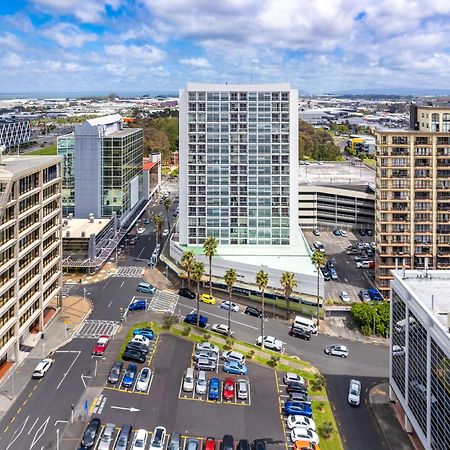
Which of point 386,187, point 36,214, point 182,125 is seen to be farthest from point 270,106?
point 36,214

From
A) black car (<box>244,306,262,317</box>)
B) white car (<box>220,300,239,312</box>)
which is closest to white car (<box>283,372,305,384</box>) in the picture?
black car (<box>244,306,262,317</box>)

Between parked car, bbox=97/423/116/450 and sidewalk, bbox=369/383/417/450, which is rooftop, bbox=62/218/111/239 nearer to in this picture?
parked car, bbox=97/423/116/450

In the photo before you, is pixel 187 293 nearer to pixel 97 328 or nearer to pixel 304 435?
pixel 97 328

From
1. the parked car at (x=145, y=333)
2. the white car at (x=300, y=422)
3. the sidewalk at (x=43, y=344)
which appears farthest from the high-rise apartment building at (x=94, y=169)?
the white car at (x=300, y=422)

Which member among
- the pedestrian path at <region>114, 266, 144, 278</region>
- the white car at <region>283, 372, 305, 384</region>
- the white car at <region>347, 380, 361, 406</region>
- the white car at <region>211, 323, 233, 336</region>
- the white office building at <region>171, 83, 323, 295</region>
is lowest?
the white car at <region>347, 380, 361, 406</region>

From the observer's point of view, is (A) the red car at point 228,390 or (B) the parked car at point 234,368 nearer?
(A) the red car at point 228,390

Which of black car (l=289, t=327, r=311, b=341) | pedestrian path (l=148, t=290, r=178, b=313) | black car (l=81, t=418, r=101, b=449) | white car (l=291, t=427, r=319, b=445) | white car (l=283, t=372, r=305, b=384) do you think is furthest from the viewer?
pedestrian path (l=148, t=290, r=178, b=313)

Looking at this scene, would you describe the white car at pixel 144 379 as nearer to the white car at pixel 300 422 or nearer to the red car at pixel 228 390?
the red car at pixel 228 390
